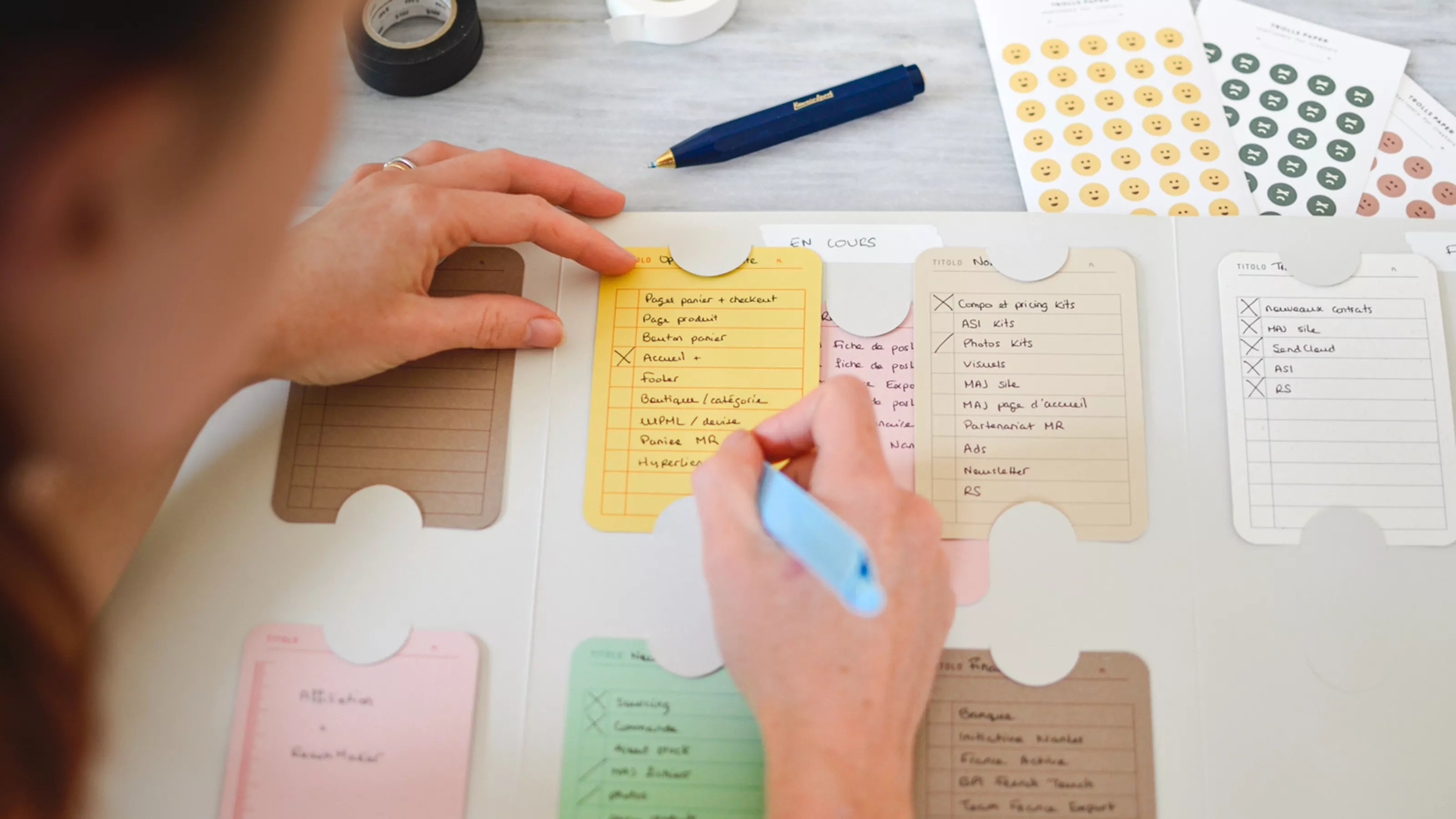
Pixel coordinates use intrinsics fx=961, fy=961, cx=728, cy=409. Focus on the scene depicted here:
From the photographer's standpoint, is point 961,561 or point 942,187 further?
point 942,187

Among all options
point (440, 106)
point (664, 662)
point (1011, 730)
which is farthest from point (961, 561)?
point (440, 106)

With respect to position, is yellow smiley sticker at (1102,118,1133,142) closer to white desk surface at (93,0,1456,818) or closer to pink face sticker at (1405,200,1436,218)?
white desk surface at (93,0,1456,818)

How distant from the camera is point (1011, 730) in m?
0.67

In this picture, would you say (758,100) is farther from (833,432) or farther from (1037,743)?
(1037,743)

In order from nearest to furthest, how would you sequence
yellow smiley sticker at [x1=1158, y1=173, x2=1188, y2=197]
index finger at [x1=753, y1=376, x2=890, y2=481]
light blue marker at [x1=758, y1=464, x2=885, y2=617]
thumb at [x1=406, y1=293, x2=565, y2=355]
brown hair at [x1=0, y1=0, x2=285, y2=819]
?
brown hair at [x1=0, y1=0, x2=285, y2=819]
light blue marker at [x1=758, y1=464, x2=885, y2=617]
index finger at [x1=753, y1=376, x2=890, y2=481]
thumb at [x1=406, y1=293, x2=565, y2=355]
yellow smiley sticker at [x1=1158, y1=173, x2=1188, y2=197]

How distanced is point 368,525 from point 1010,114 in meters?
0.65

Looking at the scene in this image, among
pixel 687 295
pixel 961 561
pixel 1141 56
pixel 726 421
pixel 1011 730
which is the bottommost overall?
pixel 1011 730

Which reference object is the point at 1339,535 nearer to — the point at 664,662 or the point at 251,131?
the point at 664,662

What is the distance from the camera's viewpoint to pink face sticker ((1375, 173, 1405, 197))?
83 cm

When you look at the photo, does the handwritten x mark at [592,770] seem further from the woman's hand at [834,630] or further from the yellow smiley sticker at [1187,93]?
the yellow smiley sticker at [1187,93]

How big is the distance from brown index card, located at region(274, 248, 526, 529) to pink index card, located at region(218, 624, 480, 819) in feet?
0.31

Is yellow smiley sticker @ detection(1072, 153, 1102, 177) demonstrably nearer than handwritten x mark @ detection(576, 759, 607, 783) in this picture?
No

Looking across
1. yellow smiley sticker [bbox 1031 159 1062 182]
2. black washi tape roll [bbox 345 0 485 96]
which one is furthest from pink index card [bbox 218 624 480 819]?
yellow smiley sticker [bbox 1031 159 1062 182]

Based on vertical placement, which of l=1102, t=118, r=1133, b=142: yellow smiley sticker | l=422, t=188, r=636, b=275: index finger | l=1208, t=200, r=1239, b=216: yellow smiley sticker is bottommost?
l=422, t=188, r=636, b=275: index finger
